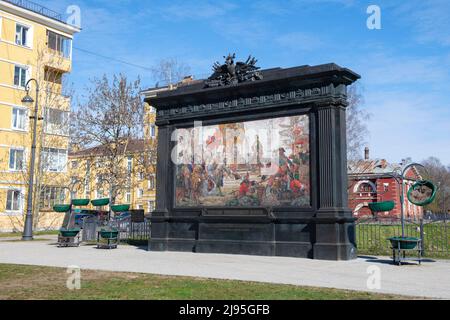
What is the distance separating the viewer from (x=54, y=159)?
43281 millimetres

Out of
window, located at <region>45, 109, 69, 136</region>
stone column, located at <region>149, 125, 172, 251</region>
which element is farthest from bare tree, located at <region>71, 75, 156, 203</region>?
stone column, located at <region>149, 125, 172, 251</region>

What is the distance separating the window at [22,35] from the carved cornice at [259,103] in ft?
96.2

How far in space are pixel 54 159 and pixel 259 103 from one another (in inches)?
1195

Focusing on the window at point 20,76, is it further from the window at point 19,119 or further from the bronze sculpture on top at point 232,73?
the bronze sculpture on top at point 232,73

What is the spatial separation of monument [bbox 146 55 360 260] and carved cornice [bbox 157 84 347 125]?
0.04 meters

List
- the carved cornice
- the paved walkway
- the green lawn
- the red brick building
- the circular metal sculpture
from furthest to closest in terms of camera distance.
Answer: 1. the red brick building
2. the carved cornice
3. the circular metal sculpture
4. the paved walkway
5. the green lawn

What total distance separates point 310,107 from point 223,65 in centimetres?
444

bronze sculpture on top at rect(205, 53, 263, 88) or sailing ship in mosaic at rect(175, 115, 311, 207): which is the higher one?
bronze sculpture on top at rect(205, 53, 263, 88)

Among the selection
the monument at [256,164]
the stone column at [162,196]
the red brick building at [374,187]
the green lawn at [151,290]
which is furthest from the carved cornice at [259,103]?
the red brick building at [374,187]

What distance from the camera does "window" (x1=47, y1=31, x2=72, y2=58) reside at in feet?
155

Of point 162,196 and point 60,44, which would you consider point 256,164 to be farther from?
point 60,44

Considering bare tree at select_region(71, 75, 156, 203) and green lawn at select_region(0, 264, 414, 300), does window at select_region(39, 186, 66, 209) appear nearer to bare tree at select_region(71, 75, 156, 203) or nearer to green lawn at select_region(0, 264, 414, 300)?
bare tree at select_region(71, 75, 156, 203)
